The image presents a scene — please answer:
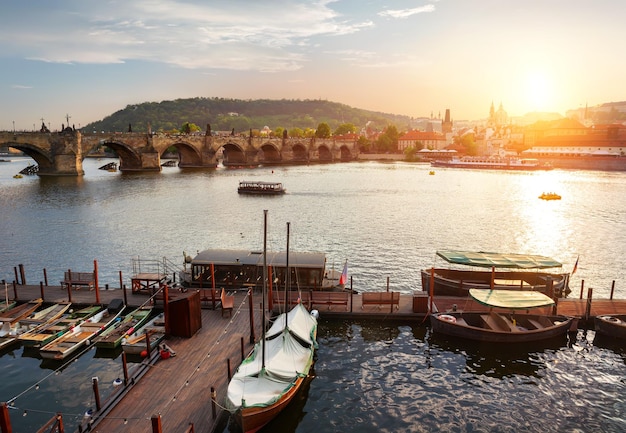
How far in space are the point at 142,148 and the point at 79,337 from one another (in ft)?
366

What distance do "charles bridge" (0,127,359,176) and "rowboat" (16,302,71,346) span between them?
3300 inches

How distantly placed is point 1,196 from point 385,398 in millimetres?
87881

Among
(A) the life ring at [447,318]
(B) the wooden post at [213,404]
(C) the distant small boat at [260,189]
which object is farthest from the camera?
(C) the distant small boat at [260,189]

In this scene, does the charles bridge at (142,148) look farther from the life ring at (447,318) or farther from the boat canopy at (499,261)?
the life ring at (447,318)

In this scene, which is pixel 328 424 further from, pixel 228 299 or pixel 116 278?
pixel 116 278

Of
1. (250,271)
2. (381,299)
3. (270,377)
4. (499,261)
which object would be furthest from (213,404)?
(499,261)

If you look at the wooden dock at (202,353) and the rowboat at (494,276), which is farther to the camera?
the rowboat at (494,276)

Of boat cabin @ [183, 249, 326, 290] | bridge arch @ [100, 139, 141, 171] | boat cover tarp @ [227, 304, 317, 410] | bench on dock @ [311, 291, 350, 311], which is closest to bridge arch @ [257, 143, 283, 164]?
bridge arch @ [100, 139, 141, 171]

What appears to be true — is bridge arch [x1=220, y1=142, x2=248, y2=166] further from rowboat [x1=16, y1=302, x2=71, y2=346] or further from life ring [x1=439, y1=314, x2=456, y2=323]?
life ring [x1=439, y1=314, x2=456, y2=323]

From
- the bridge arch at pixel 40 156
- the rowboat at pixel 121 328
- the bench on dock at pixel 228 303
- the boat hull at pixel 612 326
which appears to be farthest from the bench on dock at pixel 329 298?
the bridge arch at pixel 40 156

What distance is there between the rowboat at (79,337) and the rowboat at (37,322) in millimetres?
1241

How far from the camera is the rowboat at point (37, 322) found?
25.2 meters

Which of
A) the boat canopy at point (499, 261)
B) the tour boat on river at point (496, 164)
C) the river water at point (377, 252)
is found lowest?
the river water at point (377, 252)

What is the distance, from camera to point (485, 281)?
1297 inches
